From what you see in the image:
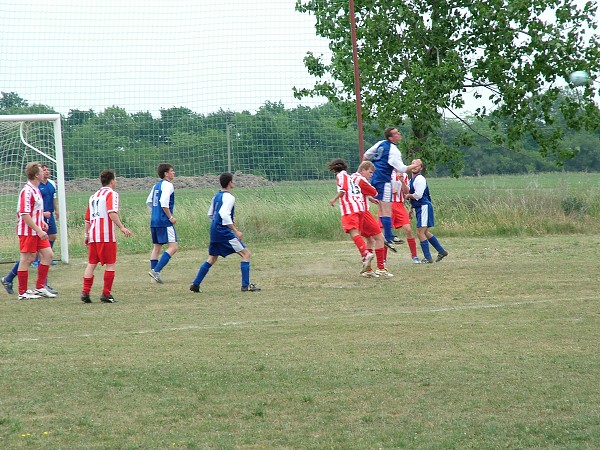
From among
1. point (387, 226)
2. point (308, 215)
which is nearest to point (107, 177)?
point (387, 226)

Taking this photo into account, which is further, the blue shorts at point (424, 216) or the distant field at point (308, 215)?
the distant field at point (308, 215)

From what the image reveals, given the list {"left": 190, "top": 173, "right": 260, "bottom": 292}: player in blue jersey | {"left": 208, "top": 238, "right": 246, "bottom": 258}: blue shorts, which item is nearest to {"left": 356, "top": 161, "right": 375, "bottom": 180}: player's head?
{"left": 190, "top": 173, "right": 260, "bottom": 292}: player in blue jersey

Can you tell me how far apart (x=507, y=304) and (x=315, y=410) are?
463 centimetres

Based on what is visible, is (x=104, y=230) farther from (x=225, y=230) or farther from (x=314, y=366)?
(x=314, y=366)

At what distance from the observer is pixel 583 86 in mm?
25328

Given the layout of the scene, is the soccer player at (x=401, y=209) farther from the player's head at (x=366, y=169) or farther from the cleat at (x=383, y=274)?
the cleat at (x=383, y=274)

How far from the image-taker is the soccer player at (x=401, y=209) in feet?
46.6

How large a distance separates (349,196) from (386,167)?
1129 millimetres

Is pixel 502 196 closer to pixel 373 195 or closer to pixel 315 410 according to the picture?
pixel 373 195

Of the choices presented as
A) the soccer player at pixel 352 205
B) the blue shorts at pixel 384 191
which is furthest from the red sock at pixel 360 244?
the blue shorts at pixel 384 191

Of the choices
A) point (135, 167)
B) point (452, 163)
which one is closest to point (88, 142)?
point (135, 167)

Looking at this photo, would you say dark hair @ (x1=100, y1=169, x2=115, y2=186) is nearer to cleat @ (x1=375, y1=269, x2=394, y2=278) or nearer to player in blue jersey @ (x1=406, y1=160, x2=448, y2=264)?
cleat @ (x1=375, y1=269, x2=394, y2=278)

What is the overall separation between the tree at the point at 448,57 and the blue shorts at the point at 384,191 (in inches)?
423

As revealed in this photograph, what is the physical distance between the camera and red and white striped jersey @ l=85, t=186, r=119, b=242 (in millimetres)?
10812
